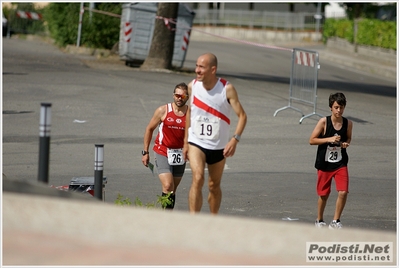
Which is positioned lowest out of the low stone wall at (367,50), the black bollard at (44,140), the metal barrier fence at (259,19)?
the black bollard at (44,140)

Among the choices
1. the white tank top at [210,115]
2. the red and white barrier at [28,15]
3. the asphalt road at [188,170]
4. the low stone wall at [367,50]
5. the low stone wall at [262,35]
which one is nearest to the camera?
the white tank top at [210,115]

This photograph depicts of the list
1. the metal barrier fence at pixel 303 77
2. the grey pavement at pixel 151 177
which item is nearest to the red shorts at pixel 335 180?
the grey pavement at pixel 151 177

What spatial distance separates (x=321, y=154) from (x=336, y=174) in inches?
11.4

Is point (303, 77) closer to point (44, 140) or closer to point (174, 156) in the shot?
point (174, 156)

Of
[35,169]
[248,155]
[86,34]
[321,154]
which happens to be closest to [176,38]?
[86,34]

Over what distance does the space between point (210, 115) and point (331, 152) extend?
2.16 metres

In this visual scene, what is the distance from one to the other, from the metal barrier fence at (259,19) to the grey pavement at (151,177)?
27424 mm

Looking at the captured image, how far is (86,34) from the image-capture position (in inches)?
1291

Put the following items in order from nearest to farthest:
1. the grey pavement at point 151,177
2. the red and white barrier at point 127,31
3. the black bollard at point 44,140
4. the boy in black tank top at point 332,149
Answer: the grey pavement at point 151,177 < the black bollard at point 44,140 < the boy in black tank top at point 332,149 < the red and white barrier at point 127,31

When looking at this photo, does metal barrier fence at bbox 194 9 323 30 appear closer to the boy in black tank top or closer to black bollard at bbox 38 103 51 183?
the boy in black tank top

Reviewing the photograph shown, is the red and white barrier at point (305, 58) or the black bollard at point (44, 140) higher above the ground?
the red and white barrier at point (305, 58)

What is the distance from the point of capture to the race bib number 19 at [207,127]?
7797mm

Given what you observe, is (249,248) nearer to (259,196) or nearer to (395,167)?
(259,196)

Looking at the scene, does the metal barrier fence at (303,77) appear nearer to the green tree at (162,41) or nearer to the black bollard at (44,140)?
the green tree at (162,41)
